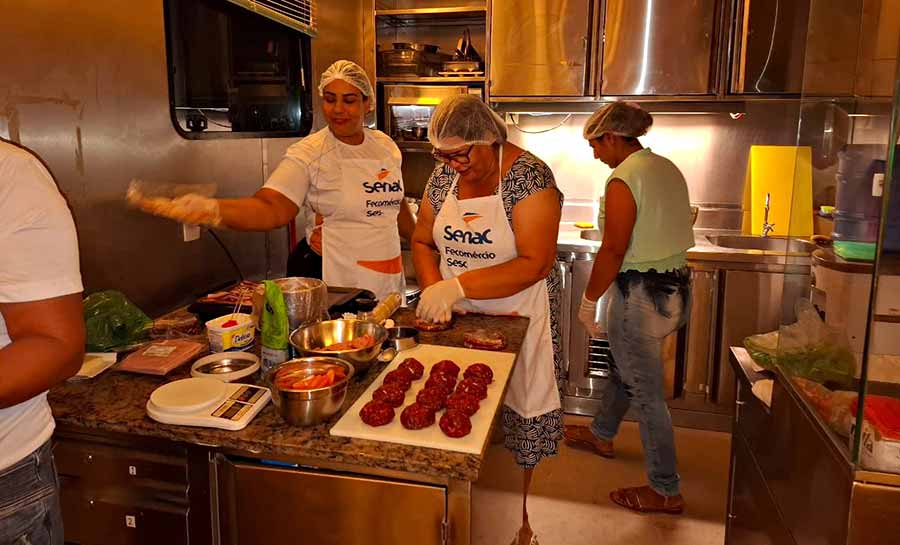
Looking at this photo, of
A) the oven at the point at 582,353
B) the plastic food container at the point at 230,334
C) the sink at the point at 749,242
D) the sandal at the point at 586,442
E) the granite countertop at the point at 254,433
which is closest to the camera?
the granite countertop at the point at 254,433

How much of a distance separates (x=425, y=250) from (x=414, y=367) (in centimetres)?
82

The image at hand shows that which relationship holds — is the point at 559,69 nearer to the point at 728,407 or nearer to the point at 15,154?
the point at 728,407

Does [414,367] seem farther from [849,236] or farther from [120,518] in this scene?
[849,236]

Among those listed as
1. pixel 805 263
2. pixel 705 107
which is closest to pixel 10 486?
pixel 805 263

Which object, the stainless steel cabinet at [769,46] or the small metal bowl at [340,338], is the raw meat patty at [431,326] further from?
the stainless steel cabinet at [769,46]

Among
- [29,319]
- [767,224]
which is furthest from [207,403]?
[767,224]

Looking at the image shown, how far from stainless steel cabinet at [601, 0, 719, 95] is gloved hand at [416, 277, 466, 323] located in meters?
2.13

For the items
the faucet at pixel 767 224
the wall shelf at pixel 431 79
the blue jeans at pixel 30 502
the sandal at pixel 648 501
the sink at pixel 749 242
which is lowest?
the sandal at pixel 648 501

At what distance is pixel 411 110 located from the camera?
425 cm

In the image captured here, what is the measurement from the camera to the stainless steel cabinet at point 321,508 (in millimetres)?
1341

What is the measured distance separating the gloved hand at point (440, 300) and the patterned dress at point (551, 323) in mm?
276

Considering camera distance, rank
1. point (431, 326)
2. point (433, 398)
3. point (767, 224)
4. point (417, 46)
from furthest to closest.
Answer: point (417, 46)
point (767, 224)
point (431, 326)
point (433, 398)

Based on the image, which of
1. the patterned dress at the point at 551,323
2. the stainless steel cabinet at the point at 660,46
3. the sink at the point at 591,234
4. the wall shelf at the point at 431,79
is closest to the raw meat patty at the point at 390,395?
the patterned dress at the point at 551,323

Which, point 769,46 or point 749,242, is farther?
point 749,242
